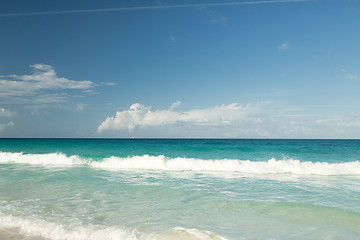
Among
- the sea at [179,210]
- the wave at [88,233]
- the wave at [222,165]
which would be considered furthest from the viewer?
the wave at [222,165]

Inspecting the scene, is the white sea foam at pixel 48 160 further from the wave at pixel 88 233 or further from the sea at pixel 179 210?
the wave at pixel 88 233

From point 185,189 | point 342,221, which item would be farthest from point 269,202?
point 185,189

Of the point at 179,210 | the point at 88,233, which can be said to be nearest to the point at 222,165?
Answer: the point at 179,210

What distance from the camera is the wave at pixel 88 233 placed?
4.91 meters

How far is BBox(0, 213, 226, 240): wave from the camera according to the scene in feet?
16.1

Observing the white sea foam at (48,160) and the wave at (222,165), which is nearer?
the wave at (222,165)

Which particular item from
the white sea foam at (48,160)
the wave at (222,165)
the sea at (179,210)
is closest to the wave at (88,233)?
the sea at (179,210)

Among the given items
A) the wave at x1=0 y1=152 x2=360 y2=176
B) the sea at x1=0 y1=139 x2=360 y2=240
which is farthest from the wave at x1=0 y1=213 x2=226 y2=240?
the wave at x1=0 y1=152 x2=360 y2=176

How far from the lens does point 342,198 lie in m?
8.25

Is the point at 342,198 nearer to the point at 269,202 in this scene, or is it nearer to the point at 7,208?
the point at 269,202

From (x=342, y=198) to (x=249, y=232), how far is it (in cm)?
508

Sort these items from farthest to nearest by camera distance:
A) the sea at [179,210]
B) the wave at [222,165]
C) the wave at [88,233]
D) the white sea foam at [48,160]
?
the white sea foam at [48,160] < the wave at [222,165] < the sea at [179,210] < the wave at [88,233]

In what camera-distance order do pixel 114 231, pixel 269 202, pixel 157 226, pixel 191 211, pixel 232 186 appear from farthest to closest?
pixel 232 186 < pixel 269 202 < pixel 191 211 < pixel 157 226 < pixel 114 231

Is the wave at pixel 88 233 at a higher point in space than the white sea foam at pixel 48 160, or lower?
higher
